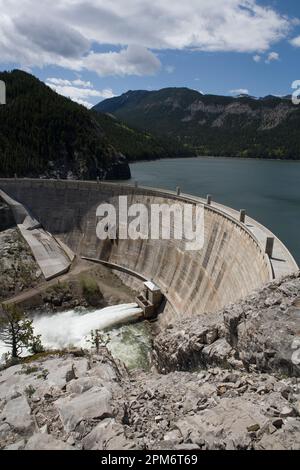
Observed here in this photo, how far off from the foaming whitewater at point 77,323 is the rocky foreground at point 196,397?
18.1m

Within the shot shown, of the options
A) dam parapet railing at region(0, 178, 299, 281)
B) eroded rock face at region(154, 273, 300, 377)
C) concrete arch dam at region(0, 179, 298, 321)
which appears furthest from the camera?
concrete arch dam at region(0, 179, 298, 321)

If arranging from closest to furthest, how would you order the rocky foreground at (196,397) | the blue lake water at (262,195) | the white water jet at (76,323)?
the rocky foreground at (196,397)
the white water jet at (76,323)
the blue lake water at (262,195)

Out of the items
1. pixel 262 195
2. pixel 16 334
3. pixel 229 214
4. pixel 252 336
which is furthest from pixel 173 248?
pixel 262 195

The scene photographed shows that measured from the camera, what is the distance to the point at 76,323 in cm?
3884

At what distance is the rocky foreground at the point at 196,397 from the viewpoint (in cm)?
972

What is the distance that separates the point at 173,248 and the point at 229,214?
833 centimetres

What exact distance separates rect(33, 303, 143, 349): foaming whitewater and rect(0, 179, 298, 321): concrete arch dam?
441 centimetres

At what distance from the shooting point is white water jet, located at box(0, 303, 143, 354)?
117 feet

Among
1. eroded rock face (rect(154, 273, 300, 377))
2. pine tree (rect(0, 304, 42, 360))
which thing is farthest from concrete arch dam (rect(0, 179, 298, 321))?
pine tree (rect(0, 304, 42, 360))

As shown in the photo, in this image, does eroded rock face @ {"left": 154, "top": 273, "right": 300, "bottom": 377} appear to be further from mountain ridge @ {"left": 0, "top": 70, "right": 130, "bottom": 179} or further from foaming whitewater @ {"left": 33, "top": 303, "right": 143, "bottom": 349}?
mountain ridge @ {"left": 0, "top": 70, "right": 130, "bottom": 179}

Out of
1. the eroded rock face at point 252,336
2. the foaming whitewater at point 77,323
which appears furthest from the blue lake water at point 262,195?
the eroded rock face at point 252,336

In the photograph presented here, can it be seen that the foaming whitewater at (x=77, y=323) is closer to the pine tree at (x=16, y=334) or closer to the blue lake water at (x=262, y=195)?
the pine tree at (x=16, y=334)

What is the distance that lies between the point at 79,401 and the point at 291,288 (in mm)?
9037

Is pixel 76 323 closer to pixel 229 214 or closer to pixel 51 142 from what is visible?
pixel 229 214
